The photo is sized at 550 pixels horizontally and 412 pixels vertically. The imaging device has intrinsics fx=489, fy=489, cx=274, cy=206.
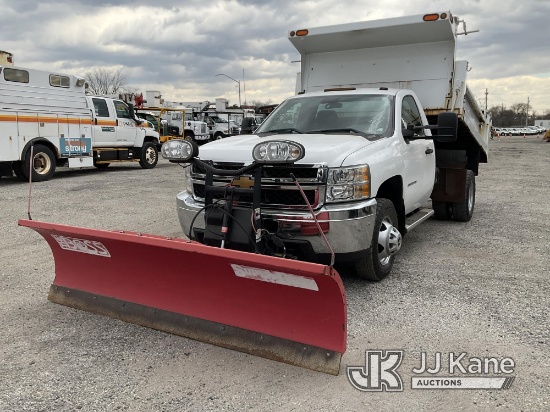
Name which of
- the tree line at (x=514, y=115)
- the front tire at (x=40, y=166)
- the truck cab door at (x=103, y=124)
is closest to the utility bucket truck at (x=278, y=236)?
the front tire at (x=40, y=166)

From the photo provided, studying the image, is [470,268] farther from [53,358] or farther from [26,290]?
[26,290]

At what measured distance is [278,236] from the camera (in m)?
4.02

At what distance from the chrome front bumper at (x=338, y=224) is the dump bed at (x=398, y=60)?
12.5ft

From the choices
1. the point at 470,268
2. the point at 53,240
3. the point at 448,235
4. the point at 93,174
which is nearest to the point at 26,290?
the point at 53,240

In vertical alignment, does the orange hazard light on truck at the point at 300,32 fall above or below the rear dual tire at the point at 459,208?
above

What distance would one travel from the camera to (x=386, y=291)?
4633 mm

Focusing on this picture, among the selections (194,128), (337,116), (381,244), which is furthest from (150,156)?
(381,244)

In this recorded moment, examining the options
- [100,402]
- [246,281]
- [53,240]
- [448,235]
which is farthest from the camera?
[448,235]

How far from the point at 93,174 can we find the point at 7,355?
46.1ft

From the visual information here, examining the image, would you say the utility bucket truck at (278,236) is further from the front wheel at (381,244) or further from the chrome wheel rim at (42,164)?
the chrome wheel rim at (42,164)

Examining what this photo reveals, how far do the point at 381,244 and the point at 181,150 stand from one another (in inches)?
79.3

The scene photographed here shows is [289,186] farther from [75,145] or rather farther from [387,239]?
[75,145]

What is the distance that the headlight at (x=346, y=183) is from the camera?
4.04m

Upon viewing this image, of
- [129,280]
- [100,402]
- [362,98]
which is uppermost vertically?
[362,98]
